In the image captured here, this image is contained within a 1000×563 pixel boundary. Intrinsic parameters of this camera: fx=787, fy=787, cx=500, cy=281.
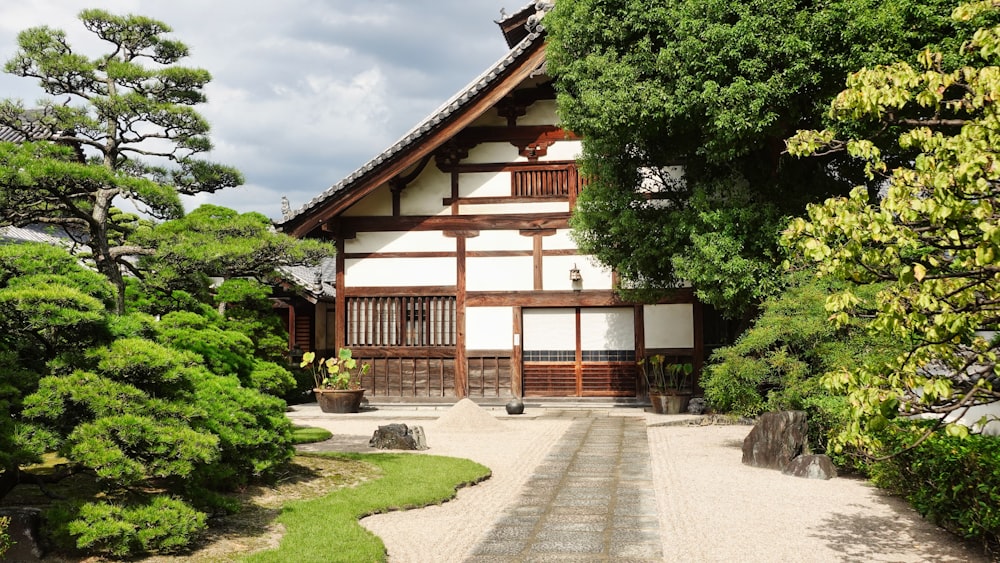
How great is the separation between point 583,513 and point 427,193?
496 inches

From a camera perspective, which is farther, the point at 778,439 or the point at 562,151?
the point at 562,151

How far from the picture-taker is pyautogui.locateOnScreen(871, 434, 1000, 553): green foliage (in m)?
5.82

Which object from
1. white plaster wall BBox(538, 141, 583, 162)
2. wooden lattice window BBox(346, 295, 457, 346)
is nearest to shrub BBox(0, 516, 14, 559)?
wooden lattice window BBox(346, 295, 457, 346)

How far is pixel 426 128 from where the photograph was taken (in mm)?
17594

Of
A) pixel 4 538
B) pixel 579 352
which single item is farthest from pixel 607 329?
pixel 4 538

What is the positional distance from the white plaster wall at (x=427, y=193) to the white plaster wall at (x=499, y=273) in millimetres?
1577

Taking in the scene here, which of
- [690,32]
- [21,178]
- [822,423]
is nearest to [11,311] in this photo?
[21,178]

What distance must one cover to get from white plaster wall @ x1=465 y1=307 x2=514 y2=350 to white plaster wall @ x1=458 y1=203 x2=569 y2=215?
2.30 m

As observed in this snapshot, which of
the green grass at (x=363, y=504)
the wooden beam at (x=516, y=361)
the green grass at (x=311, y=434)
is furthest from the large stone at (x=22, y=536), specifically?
the wooden beam at (x=516, y=361)

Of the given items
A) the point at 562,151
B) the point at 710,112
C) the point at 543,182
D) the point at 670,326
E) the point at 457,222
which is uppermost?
the point at 562,151

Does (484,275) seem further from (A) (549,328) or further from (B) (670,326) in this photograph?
(B) (670,326)

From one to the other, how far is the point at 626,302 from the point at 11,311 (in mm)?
13899

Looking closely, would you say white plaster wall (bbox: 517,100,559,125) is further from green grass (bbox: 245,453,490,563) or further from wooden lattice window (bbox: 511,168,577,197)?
green grass (bbox: 245,453,490,563)

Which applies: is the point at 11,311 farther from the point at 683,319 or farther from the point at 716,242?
the point at 683,319
